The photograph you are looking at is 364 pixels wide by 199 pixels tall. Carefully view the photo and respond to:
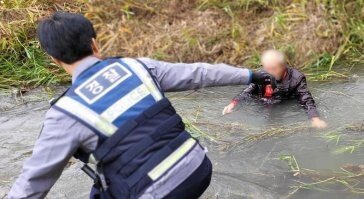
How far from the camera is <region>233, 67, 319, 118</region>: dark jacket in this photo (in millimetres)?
4684

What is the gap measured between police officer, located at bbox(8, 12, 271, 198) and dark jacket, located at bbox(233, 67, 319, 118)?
2658mm

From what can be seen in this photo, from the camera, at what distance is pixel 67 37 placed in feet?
6.81

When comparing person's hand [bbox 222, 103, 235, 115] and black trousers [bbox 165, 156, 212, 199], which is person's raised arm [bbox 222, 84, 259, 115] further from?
black trousers [bbox 165, 156, 212, 199]

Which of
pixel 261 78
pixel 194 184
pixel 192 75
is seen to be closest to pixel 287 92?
pixel 261 78

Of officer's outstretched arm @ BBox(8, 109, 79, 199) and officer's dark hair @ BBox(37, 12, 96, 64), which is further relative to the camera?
officer's dark hair @ BBox(37, 12, 96, 64)

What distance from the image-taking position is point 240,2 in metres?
6.67

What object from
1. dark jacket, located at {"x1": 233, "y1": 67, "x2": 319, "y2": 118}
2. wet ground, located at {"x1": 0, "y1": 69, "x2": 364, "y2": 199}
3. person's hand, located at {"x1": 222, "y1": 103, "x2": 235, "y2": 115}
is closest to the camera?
wet ground, located at {"x1": 0, "y1": 69, "x2": 364, "y2": 199}

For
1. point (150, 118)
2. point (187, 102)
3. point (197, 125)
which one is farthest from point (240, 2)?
point (150, 118)

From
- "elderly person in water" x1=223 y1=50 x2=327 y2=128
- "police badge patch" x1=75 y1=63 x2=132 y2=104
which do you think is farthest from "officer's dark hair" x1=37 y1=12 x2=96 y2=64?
"elderly person in water" x1=223 y1=50 x2=327 y2=128

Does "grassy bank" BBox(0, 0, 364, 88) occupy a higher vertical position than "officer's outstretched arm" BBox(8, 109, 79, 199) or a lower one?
lower

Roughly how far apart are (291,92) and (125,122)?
3168 mm

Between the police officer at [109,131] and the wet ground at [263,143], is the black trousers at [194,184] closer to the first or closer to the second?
the police officer at [109,131]

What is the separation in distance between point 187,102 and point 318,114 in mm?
1428

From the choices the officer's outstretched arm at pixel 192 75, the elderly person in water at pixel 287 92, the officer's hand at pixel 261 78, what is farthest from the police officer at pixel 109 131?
the elderly person in water at pixel 287 92
